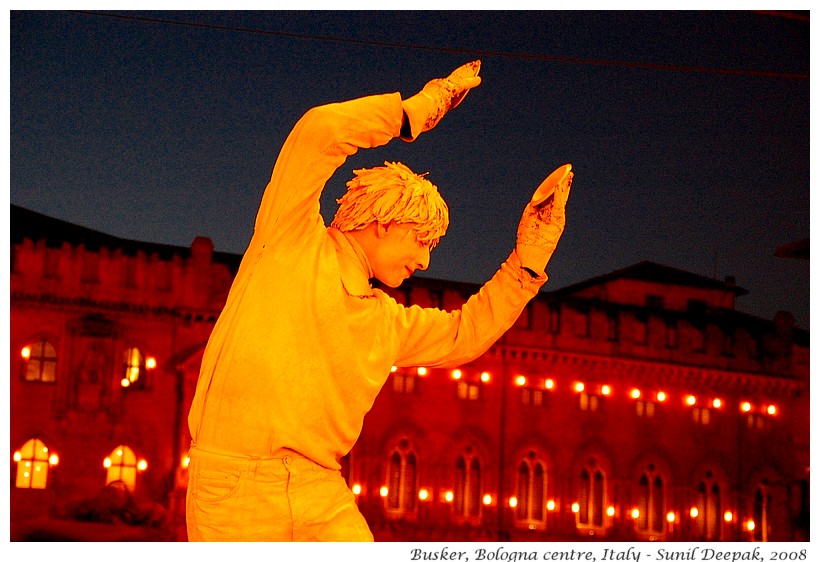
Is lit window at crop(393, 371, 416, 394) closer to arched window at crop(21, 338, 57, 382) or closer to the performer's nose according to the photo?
arched window at crop(21, 338, 57, 382)

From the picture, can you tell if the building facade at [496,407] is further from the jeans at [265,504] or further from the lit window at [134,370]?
the jeans at [265,504]

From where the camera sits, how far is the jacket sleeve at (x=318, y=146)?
4.39 meters

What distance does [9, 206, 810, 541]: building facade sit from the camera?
2662 cm

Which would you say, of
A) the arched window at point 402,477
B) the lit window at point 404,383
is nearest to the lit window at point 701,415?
the lit window at point 404,383

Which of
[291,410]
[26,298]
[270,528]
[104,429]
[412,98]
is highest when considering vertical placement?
[26,298]

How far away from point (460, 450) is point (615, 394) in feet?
10.7

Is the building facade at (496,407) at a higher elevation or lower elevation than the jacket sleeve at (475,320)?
higher

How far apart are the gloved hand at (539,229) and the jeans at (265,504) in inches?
34.7

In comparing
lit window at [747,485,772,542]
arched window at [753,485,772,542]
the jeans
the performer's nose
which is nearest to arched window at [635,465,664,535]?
lit window at [747,485,772,542]

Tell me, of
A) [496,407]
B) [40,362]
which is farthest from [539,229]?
[496,407]

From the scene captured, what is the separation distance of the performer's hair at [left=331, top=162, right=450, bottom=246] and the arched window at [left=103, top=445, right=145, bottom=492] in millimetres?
22293
